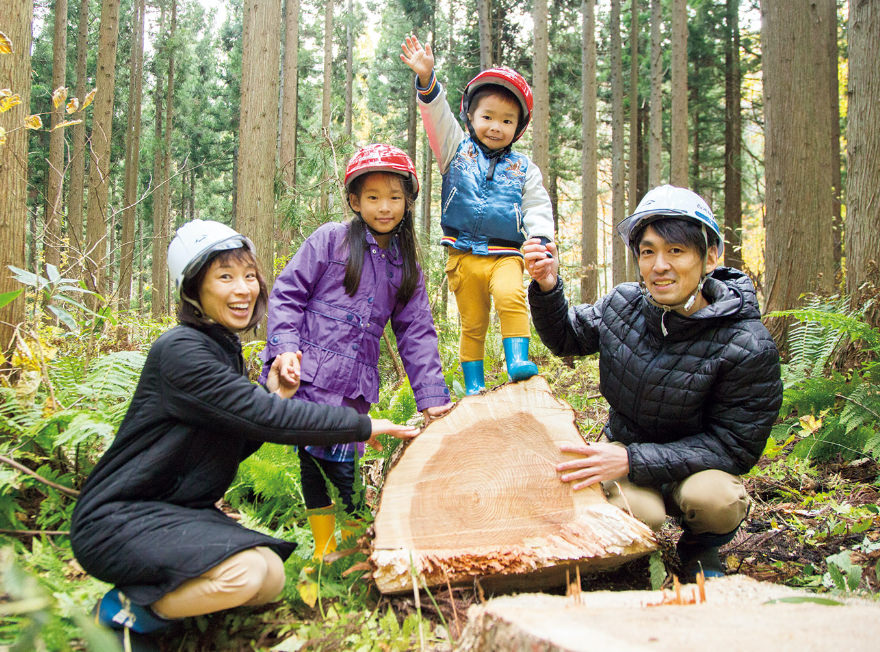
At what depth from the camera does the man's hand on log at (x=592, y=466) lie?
97.1 inches

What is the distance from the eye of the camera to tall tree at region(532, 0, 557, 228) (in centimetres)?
1002

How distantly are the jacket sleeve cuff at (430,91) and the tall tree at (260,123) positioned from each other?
13.0 ft

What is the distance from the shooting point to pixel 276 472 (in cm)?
306

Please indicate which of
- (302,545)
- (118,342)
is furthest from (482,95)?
(118,342)

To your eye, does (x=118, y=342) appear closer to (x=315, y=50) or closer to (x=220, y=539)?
(x=220, y=539)

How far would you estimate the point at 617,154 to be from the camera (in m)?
15.0

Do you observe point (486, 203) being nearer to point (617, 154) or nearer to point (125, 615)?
point (125, 615)

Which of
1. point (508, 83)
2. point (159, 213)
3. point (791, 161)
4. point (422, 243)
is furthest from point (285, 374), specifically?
point (159, 213)

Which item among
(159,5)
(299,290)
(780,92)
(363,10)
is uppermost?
(363,10)

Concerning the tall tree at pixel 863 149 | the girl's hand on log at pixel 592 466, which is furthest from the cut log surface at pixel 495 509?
the tall tree at pixel 863 149

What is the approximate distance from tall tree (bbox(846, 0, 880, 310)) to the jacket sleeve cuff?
3.46 m

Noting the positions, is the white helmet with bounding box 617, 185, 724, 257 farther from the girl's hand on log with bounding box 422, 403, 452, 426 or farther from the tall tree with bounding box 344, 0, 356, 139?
the tall tree with bounding box 344, 0, 356, 139

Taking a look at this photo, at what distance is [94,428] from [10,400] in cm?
76

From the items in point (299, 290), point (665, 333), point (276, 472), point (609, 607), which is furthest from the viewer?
point (276, 472)
